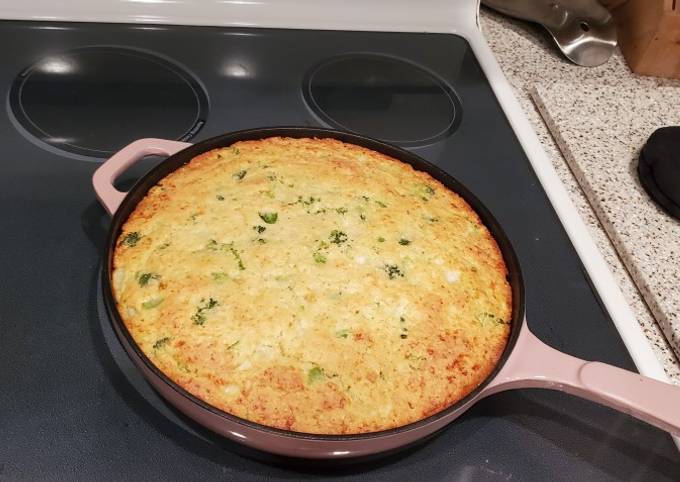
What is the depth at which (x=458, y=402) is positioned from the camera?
68 centimetres

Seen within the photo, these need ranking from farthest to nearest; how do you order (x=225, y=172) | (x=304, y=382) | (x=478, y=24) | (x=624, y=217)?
(x=478, y=24)
(x=624, y=217)
(x=225, y=172)
(x=304, y=382)

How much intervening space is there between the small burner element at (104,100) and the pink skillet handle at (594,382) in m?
0.68

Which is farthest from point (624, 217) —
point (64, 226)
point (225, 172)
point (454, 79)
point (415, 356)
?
point (64, 226)

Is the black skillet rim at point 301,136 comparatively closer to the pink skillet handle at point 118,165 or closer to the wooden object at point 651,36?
the pink skillet handle at point 118,165

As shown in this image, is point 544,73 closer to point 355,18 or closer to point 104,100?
point 355,18

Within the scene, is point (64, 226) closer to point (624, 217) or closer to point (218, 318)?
point (218, 318)

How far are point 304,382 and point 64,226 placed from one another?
1.58ft

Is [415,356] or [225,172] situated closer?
[415,356]

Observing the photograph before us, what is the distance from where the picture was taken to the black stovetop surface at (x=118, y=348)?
0.75 meters

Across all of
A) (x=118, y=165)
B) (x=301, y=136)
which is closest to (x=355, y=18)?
(x=301, y=136)

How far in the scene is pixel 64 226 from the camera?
955 mm

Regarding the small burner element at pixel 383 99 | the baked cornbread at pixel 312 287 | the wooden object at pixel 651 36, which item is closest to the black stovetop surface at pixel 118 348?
the small burner element at pixel 383 99

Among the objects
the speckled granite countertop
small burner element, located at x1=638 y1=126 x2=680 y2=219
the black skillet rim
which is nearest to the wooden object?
the speckled granite countertop

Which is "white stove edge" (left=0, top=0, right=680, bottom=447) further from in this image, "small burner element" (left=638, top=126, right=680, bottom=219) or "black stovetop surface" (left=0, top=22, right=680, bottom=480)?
"small burner element" (left=638, top=126, right=680, bottom=219)
